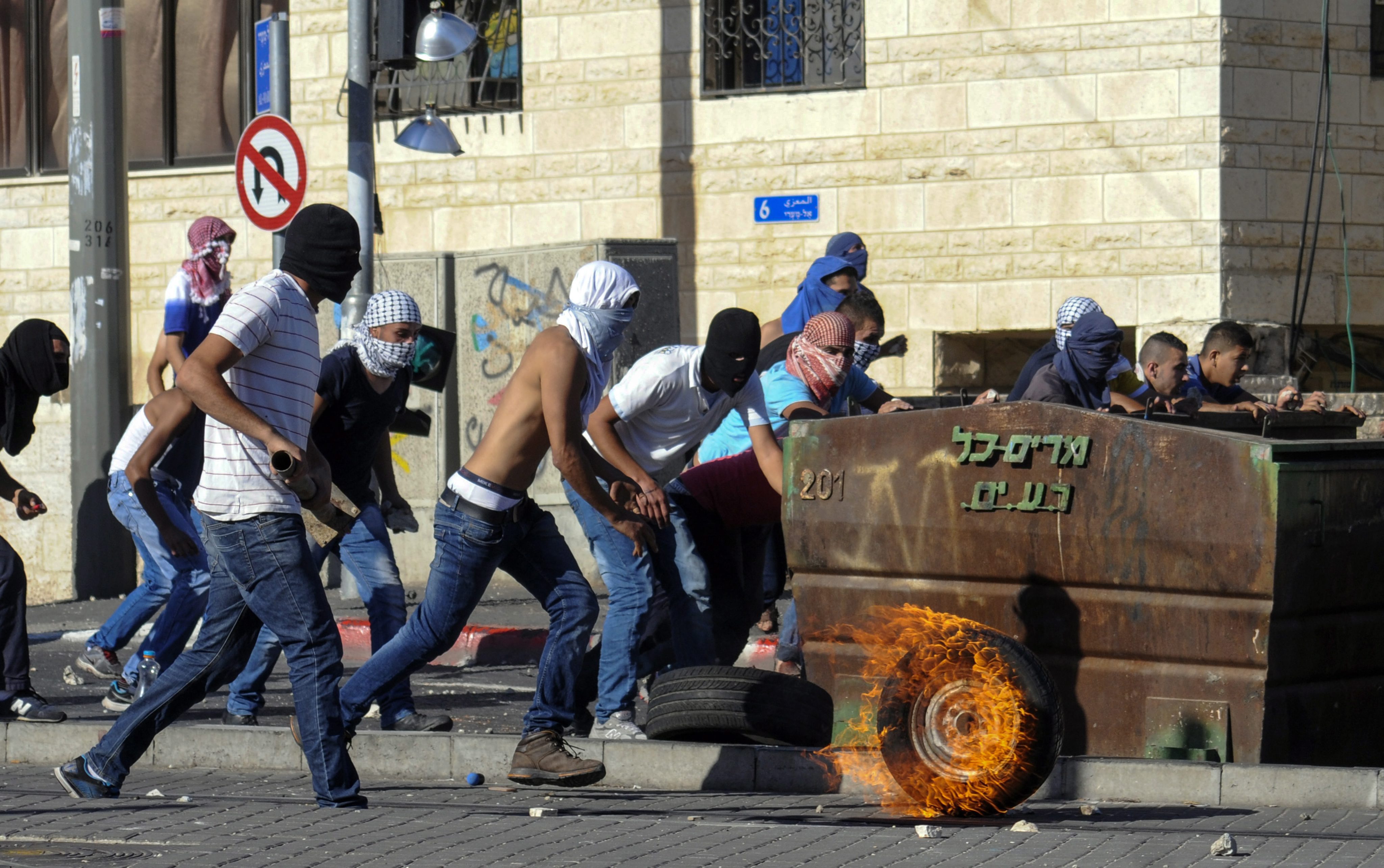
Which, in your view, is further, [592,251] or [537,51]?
[537,51]

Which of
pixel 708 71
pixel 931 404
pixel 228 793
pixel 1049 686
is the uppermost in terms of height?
pixel 708 71

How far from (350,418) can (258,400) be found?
1821mm

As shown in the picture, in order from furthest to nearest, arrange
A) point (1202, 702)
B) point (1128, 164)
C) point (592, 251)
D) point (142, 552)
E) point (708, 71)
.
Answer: point (708, 71)
point (1128, 164)
point (592, 251)
point (142, 552)
point (1202, 702)

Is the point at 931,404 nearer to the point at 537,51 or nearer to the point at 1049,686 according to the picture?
the point at 1049,686

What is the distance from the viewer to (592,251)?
12.1 meters

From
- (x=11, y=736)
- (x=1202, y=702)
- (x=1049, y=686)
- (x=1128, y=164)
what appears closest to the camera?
(x=1049, y=686)

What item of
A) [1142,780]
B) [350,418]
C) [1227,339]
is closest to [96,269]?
[350,418]

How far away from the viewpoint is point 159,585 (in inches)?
341

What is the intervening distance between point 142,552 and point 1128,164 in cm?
734

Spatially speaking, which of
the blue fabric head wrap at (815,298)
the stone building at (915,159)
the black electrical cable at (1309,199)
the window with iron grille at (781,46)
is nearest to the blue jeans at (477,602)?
the blue fabric head wrap at (815,298)

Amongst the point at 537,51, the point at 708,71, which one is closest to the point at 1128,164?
the point at 708,71

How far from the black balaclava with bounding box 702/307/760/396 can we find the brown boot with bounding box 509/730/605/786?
1427 millimetres

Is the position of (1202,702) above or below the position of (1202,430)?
below

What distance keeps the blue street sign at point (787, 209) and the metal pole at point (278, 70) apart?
3.54m
